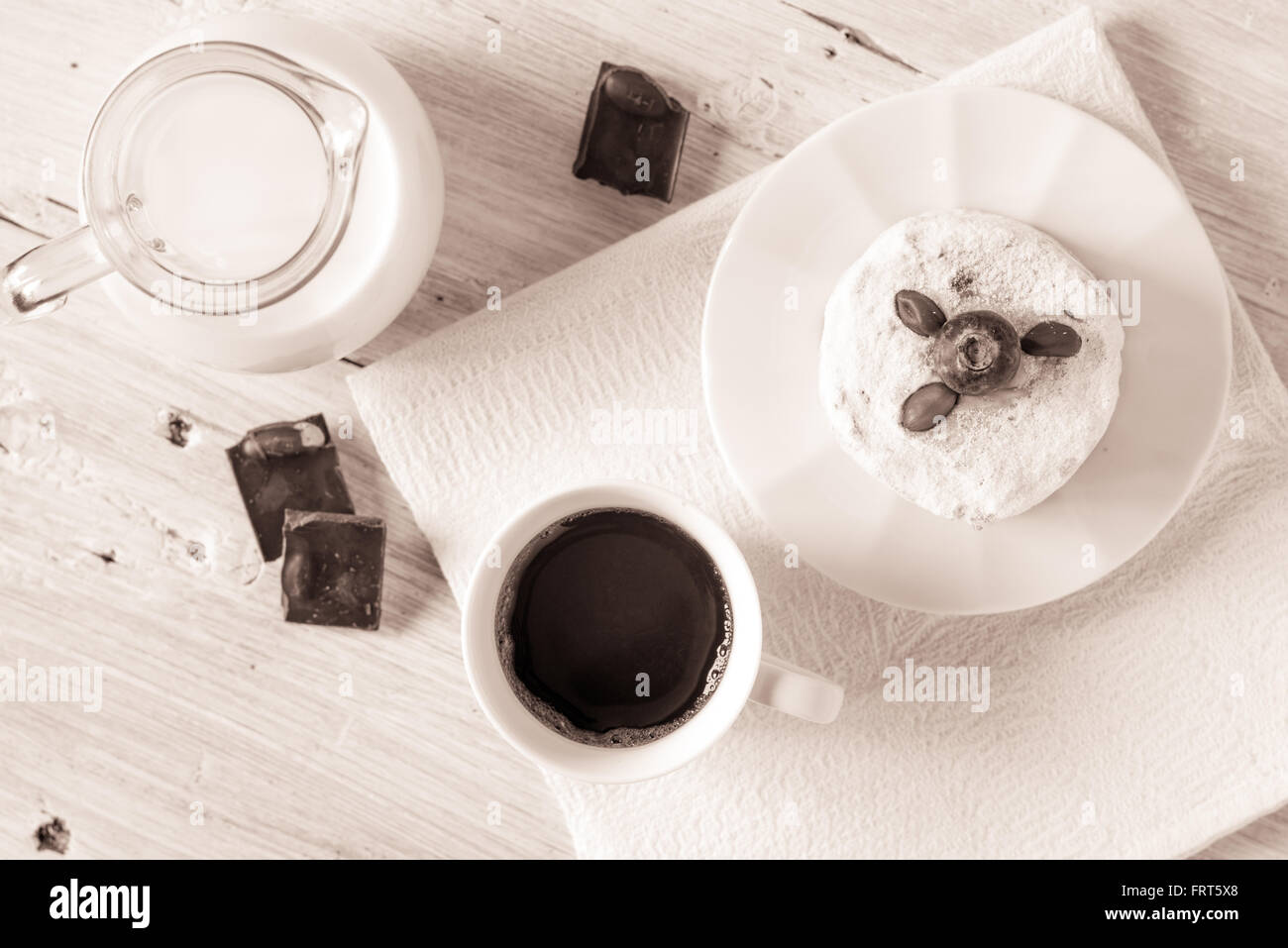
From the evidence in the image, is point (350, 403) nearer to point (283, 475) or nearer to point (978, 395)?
point (283, 475)

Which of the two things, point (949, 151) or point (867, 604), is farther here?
point (867, 604)

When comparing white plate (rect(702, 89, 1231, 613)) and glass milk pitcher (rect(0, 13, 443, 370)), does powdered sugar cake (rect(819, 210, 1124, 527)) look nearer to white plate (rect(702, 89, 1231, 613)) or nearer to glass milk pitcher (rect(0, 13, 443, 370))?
white plate (rect(702, 89, 1231, 613))

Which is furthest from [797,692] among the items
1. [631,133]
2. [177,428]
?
[177,428]

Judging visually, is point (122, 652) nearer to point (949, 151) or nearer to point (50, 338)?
point (50, 338)

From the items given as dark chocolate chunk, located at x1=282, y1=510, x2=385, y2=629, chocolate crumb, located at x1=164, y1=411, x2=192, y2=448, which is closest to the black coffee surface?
dark chocolate chunk, located at x1=282, y1=510, x2=385, y2=629

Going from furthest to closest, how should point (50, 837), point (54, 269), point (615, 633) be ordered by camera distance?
point (50, 837) < point (615, 633) < point (54, 269)

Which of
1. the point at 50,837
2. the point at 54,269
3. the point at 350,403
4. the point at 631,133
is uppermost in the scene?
the point at 631,133

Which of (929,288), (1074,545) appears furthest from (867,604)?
(929,288)
